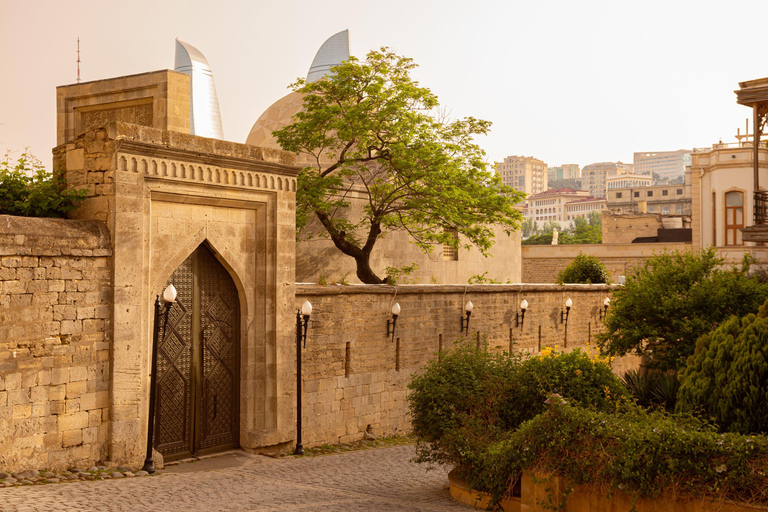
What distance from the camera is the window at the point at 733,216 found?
33.5m

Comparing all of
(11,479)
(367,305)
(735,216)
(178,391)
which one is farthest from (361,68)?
(735,216)

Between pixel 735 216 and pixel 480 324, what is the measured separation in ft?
63.3

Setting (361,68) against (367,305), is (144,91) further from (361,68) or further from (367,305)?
(361,68)

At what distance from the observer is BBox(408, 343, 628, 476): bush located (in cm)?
1035

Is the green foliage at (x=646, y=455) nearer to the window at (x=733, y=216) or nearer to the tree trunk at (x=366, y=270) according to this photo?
the tree trunk at (x=366, y=270)

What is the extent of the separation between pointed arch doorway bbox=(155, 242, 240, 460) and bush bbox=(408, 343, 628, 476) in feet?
11.6

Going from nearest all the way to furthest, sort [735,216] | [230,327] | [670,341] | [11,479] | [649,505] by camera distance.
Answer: [649,505] < [11,479] < [230,327] < [670,341] < [735,216]

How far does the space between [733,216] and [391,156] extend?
20.2 m

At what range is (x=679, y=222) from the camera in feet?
207

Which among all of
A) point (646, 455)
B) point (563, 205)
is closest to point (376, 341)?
point (646, 455)

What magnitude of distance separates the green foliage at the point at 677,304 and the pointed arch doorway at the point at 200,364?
911 cm

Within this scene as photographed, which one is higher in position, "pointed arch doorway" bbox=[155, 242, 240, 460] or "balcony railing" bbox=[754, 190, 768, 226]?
"balcony railing" bbox=[754, 190, 768, 226]

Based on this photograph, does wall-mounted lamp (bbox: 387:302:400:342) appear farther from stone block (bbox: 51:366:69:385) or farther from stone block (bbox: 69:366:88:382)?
stone block (bbox: 51:366:69:385)

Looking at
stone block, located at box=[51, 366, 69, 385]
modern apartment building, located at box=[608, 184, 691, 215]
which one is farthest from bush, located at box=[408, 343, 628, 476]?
modern apartment building, located at box=[608, 184, 691, 215]
